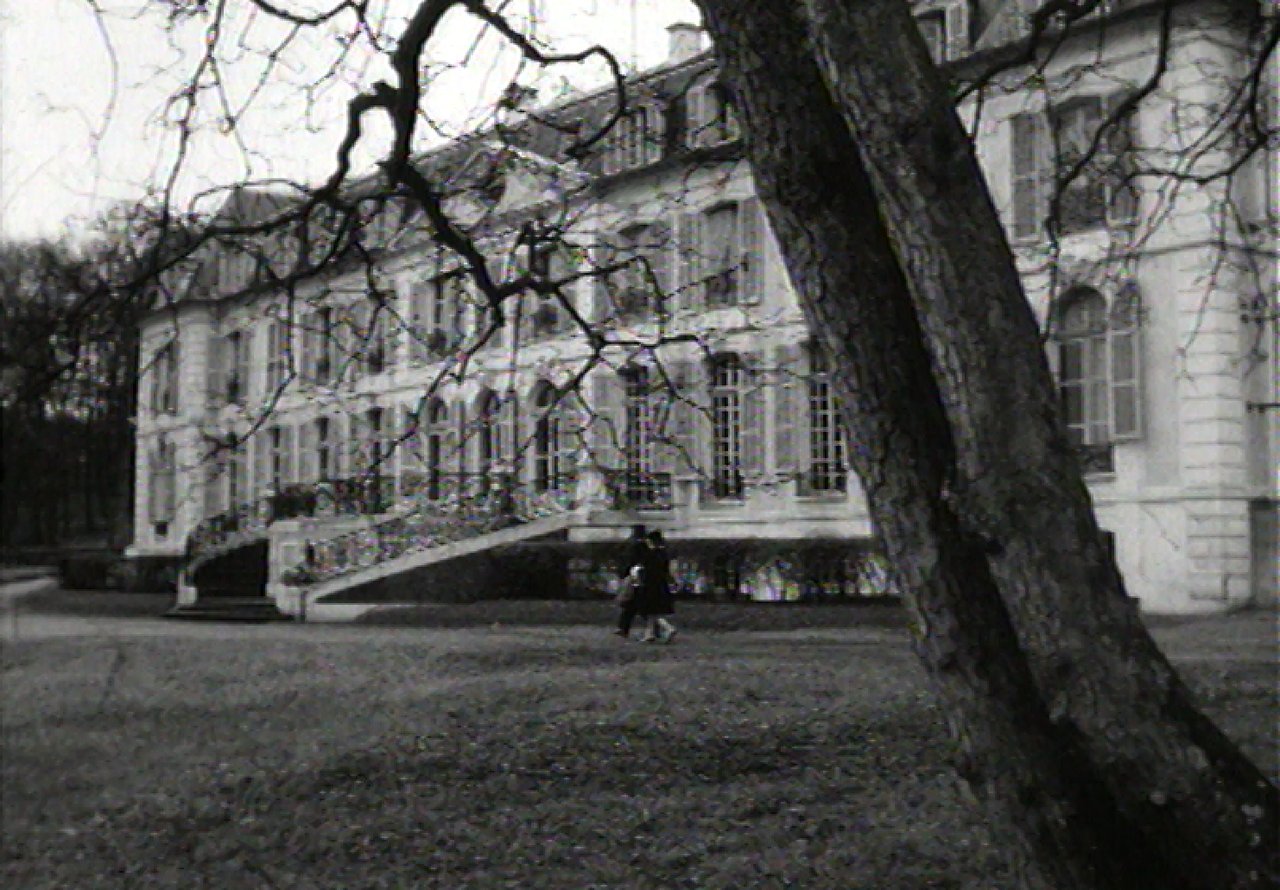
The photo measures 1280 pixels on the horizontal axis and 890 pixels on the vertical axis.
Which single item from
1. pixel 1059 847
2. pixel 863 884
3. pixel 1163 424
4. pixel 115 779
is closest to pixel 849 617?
pixel 1163 424

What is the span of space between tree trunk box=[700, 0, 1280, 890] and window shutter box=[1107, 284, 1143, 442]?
47.4 ft

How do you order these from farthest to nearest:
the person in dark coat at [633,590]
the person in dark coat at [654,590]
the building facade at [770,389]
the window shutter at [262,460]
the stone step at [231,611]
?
1. the window shutter at [262,460]
2. the stone step at [231,611]
3. the building facade at [770,389]
4. the person in dark coat at [633,590]
5. the person in dark coat at [654,590]

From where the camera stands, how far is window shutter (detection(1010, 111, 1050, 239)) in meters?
17.9

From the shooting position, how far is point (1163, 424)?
16.5m

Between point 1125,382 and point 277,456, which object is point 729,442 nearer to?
point 1125,382

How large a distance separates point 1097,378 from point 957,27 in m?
6.28

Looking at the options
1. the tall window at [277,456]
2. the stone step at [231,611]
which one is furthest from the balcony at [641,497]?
the tall window at [277,456]

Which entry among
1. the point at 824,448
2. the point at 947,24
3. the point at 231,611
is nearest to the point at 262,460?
the point at 231,611

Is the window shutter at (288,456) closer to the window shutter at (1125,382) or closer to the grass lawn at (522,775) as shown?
Result: the grass lawn at (522,775)

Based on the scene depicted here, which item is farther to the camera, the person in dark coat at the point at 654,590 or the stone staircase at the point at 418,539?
the stone staircase at the point at 418,539

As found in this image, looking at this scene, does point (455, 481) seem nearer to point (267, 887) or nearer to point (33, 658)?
point (33, 658)

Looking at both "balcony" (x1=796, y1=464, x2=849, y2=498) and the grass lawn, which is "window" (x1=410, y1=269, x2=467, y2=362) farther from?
"balcony" (x1=796, y1=464, x2=849, y2=498)

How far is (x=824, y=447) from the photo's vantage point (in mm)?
20859

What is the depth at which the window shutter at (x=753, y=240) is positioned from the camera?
2047 cm
